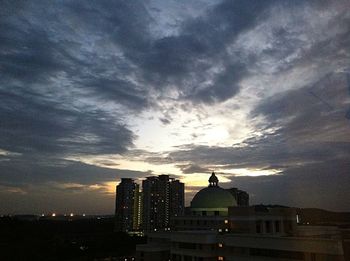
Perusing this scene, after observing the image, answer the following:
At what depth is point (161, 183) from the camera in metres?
154

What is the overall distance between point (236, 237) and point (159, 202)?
4283 inches

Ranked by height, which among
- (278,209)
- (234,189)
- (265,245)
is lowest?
(265,245)

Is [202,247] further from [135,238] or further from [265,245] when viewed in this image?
[135,238]

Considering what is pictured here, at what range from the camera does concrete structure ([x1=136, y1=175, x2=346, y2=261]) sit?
38.4 m

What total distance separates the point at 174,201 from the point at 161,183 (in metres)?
10.3

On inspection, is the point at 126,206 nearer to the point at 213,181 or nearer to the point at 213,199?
the point at 213,181

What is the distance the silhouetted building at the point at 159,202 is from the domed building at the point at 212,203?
8386 cm

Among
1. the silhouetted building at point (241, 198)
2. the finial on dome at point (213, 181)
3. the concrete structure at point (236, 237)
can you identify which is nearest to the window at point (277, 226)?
the concrete structure at point (236, 237)

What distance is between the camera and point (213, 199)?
218 feet

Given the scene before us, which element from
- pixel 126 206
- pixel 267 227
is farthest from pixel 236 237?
pixel 126 206

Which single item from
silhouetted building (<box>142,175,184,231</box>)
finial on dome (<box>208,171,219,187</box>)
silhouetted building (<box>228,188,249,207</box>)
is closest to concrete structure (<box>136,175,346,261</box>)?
finial on dome (<box>208,171,219,187</box>)

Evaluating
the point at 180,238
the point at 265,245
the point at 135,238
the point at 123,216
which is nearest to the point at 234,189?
the point at 135,238

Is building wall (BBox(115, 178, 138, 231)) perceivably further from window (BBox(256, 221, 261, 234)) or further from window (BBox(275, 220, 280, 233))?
window (BBox(256, 221, 261, 234))

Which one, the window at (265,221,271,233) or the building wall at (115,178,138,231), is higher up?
the building wall at (115,178,138,231)
